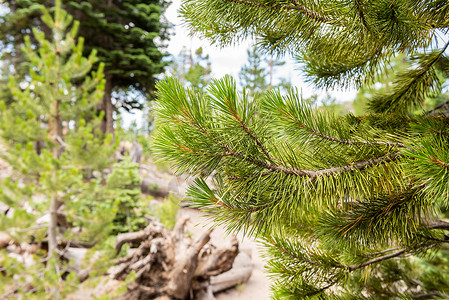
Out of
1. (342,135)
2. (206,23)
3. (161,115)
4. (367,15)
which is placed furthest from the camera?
(206,23)

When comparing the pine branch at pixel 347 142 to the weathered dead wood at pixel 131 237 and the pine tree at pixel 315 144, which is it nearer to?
the pine tree at pixel 315 144

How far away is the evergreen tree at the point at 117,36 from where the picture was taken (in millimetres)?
8336

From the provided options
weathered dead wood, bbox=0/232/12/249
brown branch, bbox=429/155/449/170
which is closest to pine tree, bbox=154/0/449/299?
brown branch, bbox=429/155/449/170

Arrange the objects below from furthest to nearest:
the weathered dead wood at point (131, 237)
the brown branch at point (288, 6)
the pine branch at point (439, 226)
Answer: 1. the weathered dead wood at point (131, 237)
2. the pine branch at point (439, 226)
3. the brown branch at point (288, 6)

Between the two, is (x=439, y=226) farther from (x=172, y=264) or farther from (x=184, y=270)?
(x=172, y=264)

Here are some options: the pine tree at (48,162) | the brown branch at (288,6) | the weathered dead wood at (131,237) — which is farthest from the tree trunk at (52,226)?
the brown branch at (288,6)

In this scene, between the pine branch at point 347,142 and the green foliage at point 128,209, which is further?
the green foliage at point 128,209

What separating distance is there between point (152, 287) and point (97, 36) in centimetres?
868

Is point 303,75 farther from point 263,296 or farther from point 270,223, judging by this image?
point 263,296

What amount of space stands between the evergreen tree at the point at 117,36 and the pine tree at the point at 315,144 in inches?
287

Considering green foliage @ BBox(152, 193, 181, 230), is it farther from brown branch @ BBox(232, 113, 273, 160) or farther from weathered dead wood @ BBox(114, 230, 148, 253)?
brown branch @ BBox(232, 113, 273, 160)

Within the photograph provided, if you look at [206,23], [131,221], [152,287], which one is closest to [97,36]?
[131,221]

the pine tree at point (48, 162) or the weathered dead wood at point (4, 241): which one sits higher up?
the pine tree at point (48, 162)

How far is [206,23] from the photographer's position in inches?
55.5
